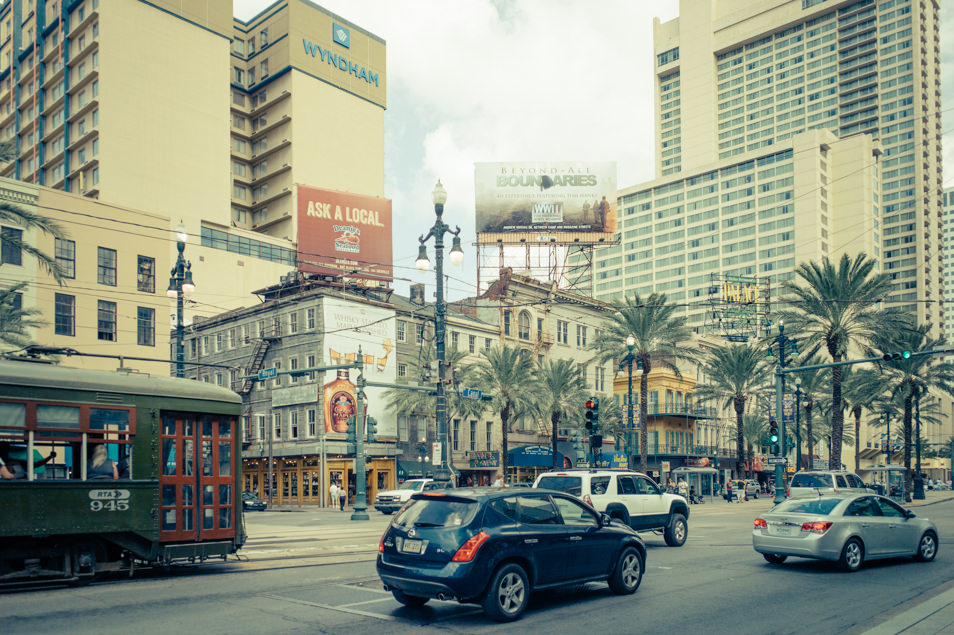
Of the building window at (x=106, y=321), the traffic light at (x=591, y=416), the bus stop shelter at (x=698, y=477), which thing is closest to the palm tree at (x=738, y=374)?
the bus stop shelter at (x=698, y=477)

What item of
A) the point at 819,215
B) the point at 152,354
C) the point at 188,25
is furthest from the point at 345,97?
the point at 819,215

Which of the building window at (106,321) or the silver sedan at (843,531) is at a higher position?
the building window at (106,321)

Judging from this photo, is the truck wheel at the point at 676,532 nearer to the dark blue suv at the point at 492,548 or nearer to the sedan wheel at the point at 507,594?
the dark blue suv at the point at 492,548

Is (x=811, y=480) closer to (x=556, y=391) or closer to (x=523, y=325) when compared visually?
(x=556, y=391)

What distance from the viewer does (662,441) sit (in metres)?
75.9

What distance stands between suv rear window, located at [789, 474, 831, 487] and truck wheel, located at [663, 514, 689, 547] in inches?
518

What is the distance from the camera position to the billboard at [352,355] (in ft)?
182

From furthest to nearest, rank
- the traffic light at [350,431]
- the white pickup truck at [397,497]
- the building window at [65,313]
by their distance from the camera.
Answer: the traffic light at [350,431] < the building window at [65,313] < the white pickup truck at [397,497]

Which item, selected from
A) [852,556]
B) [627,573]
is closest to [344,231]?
[852,556]

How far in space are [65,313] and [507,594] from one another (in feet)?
132

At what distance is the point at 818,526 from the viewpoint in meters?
14.0

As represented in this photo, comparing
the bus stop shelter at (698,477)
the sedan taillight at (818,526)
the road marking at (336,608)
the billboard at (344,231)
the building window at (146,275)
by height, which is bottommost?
the bus stop shelter at (698,477)

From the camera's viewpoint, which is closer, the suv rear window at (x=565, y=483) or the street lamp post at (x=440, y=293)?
the suv rear window at (x=565, y=483)

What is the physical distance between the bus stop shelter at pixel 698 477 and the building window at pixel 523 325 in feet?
55.0
